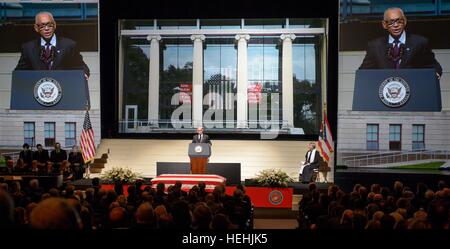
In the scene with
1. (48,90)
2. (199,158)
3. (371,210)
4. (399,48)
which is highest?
(399,48)

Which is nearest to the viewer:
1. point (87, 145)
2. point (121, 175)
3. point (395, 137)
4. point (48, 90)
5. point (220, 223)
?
point (220, 223)

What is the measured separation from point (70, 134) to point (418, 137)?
41.3 ft

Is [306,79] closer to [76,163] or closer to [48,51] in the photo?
[48,51]

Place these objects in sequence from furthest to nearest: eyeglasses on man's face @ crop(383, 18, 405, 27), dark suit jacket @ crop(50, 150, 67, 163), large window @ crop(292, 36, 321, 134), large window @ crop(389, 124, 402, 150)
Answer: large window @ crop(292, 36, 321, 134), large window @ crop(389, 124, 402, 150), eyeglasses on man's face @ crop(383, 18, 405, 27), dark suit jacket @ crop(50, 150, 67, 163)

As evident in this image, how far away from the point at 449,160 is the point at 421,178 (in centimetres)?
473

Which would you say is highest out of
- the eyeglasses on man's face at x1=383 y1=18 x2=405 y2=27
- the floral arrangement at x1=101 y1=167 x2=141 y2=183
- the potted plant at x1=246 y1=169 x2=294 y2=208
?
the eyeglasses on man's face at x1=383 y1=18 x2=405 y2=27

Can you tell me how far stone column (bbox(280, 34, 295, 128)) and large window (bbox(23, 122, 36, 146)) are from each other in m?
10.6

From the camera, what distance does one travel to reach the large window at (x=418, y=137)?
707 inches

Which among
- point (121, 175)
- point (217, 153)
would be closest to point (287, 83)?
point (217, 153)

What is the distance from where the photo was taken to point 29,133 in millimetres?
19719

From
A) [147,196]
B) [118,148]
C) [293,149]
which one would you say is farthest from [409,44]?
[147,196]

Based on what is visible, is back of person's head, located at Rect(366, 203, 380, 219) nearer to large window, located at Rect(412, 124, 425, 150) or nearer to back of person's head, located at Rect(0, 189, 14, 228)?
back of person's head, located at Rect(0, 189, 14, 228)

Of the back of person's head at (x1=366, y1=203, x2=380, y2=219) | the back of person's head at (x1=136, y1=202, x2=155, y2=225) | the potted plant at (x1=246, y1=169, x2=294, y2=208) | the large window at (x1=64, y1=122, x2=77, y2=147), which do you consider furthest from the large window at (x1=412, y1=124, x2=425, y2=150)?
the back of person's head at (x1=136, y1=202, x2=155, y2=225)

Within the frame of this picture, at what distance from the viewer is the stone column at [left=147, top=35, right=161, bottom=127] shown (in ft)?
78.9
